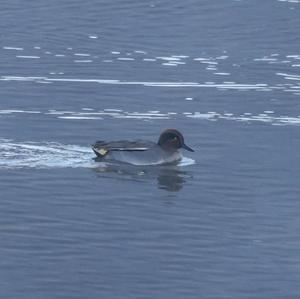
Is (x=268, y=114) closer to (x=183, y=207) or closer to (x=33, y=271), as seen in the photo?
(x=183, y=207)

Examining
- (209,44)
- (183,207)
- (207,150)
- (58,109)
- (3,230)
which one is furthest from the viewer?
(209,44)

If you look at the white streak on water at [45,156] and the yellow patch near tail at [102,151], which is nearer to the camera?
the white streak on water at [45,156]

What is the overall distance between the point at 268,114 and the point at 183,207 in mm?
5282

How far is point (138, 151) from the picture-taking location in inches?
748

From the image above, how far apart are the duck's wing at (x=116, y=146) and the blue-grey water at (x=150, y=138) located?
0.17m

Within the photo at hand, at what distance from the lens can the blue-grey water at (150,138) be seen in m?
14.4

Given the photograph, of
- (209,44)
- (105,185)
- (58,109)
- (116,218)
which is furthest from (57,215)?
(209,44)

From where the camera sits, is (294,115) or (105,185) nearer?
(105,185)

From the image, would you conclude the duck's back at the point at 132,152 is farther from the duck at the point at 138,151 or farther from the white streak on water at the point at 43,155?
the white streak on water at the point at 43,155

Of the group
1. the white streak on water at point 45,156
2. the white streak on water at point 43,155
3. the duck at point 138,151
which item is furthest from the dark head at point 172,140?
the white streak on water at point 43,155

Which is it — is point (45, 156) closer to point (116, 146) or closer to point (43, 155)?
point (43, 155)

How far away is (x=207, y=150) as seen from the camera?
19609 mm

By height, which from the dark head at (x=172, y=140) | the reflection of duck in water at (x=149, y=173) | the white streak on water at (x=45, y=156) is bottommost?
the reflection of duck in water at (x=149, y=173)

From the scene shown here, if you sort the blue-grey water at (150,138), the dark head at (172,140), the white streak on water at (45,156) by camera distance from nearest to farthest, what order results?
1. the blue-grey water at (150,138)
2. the white streak on water at (45,156)
3. the dark head at (172,140)
